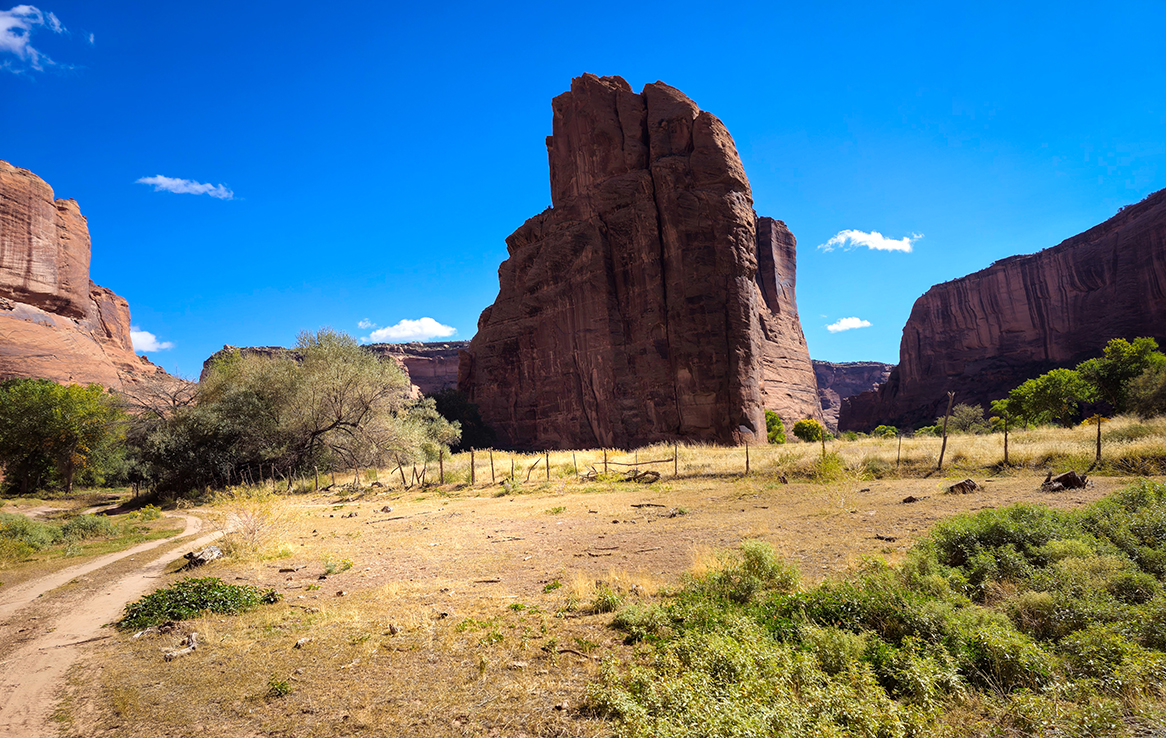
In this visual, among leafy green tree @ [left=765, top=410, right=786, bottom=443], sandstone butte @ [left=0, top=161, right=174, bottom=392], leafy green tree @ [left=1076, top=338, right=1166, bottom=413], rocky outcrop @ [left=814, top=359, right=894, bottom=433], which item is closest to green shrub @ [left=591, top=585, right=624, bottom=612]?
leafy green tree @ [left=765, top=410, right=786, bottom=443]

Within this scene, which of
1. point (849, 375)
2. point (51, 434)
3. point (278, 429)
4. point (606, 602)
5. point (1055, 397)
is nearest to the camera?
point (606, 602)

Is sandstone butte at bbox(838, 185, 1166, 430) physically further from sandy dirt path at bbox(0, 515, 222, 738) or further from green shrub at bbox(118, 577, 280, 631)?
sandy dirt path at bbox(0, 515, 222, 738)

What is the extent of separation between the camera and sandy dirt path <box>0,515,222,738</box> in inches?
188

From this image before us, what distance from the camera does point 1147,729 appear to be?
3275 mm

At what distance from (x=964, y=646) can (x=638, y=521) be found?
9365 mm

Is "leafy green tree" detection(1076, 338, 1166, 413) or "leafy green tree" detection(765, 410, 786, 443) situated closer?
"leafy green tree" detection(1076, 338, 1166, 413)

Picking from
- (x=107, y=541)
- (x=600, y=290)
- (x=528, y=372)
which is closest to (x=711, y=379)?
(x=600, y=290)

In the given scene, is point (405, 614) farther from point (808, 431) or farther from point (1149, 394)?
point (808, 431)

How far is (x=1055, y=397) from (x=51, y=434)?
83.4 metres

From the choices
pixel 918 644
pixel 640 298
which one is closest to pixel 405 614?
pixel 918 644

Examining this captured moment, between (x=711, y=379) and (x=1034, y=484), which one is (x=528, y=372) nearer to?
(x=711, y=379)

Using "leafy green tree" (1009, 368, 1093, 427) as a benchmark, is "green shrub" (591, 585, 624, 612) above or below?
below

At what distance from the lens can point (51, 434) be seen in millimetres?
35781

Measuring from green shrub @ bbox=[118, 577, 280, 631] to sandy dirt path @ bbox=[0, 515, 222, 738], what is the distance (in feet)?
1.39
